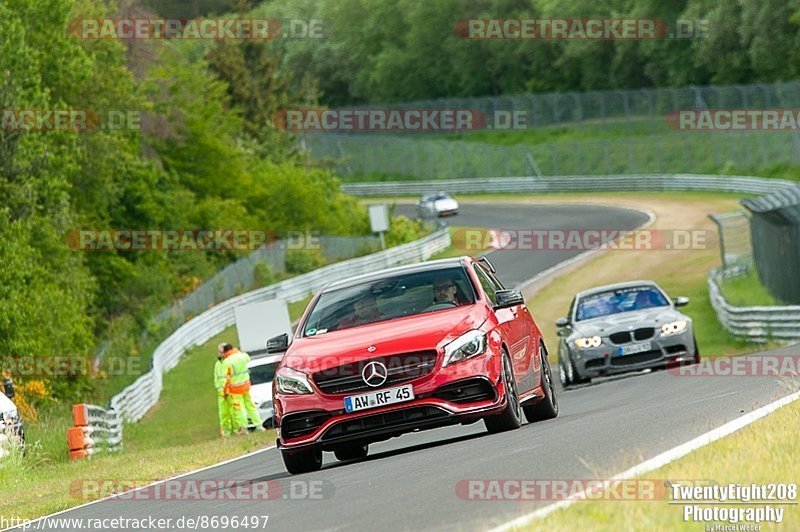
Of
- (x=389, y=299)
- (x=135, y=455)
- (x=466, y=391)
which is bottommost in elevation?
(x=135, y=455)

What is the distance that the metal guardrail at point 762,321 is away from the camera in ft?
94.5

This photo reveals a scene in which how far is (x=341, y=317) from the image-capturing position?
13500 millimetres

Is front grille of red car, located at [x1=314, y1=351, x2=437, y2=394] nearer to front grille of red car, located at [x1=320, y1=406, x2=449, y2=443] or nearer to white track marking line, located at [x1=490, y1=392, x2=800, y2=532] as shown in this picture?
front grille of red car, located at [x1=320, y1=406, x2=449, y2=443]

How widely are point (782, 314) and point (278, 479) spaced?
18.2m

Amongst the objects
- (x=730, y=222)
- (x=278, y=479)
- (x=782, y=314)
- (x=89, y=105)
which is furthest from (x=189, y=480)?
(x=89, y=105)

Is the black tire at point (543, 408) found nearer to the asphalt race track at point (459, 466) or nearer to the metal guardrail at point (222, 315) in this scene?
the asphalt race track at point (459, 466)

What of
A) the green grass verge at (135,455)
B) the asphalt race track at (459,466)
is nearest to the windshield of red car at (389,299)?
the asphalt race track at (459,466)

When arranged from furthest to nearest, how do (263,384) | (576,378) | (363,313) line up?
1. (263,384)
2. (576,378)
3. (363,313)

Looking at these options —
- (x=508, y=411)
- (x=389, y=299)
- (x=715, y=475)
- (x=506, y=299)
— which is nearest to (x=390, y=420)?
(x=508, y=411)

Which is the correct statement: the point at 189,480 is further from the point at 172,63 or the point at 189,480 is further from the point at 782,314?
the point at 172,63

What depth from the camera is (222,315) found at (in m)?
50.4

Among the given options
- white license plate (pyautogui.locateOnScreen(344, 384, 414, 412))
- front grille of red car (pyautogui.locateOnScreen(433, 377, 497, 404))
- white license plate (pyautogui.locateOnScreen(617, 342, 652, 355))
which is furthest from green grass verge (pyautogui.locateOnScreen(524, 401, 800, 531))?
white license plate (pyautogui.locateOnScreen(617, 342, 652, 355))

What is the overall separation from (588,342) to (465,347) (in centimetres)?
1080

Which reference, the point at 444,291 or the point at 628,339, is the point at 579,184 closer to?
the point at 628,339
